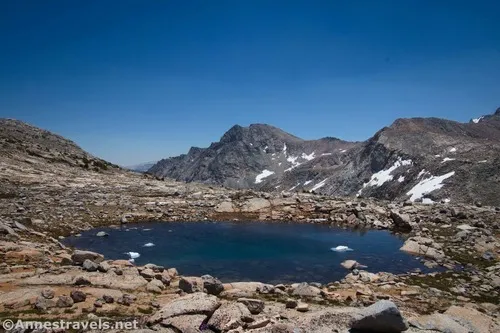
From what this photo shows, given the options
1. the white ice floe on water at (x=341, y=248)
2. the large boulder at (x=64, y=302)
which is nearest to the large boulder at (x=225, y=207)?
the white ice floe on water at (x=341, y=248)

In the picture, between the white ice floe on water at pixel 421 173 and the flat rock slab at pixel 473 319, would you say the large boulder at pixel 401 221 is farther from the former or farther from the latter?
the white ice floe on water at pixel 421 173

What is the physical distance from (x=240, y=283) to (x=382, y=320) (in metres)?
9.87

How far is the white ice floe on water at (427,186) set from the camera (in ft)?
371

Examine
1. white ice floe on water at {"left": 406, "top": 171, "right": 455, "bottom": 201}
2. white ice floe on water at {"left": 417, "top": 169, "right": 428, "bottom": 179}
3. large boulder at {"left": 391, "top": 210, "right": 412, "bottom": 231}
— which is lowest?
large boulder at {"left": 391, "top": 210, "right": 412, "bottom": 231}

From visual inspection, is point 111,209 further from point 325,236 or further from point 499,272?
point 499,272

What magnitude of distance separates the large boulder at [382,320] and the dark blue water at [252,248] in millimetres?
12110

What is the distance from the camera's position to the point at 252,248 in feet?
116

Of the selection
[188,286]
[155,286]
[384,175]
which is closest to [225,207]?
[155,286]

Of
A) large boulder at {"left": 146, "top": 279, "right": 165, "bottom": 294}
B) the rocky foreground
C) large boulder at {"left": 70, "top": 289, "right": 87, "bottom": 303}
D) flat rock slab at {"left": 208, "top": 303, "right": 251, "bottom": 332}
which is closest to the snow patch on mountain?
the rocky foreground

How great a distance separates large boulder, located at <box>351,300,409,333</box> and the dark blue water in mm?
12110

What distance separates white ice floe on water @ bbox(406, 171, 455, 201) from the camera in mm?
113000

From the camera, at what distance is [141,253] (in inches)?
1251

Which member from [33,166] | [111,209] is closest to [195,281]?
[111,209]

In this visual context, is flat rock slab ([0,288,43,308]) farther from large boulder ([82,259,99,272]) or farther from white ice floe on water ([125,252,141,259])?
white ice floe on water ([125,252,141,259])
